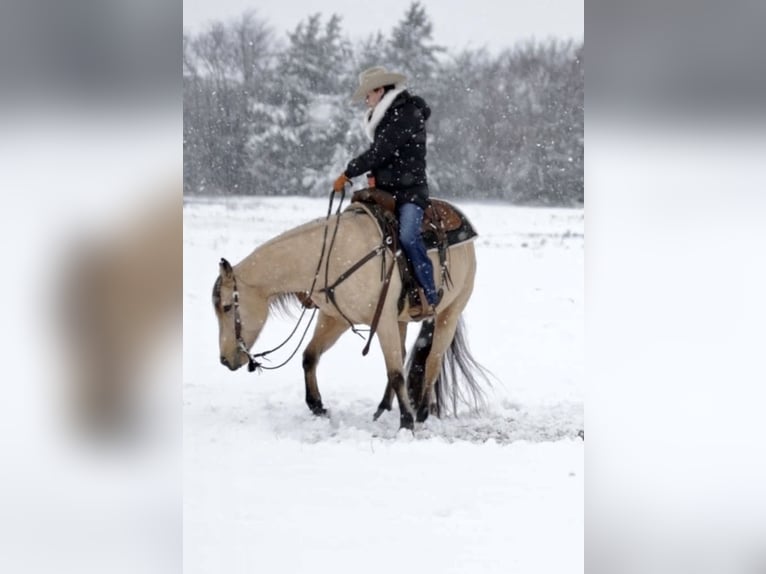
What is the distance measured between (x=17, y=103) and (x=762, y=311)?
2159 mm

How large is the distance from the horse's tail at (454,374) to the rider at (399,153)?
0.39 meters

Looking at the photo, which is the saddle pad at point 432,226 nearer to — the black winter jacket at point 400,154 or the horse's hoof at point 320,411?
the black winter jacket at point 400,154

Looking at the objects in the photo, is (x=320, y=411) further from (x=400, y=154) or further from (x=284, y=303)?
(x=400, y=154)

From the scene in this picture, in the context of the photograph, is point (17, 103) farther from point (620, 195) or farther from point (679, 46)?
point (679, 46)

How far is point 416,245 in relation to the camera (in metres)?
4.25

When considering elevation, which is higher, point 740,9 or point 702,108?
point 740,9

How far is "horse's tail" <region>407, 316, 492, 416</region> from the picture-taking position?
4434 millimetres

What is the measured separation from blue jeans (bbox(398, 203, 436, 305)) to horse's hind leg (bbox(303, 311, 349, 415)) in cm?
52

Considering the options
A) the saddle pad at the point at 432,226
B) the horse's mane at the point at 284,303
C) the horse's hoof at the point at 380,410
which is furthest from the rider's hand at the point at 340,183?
the horse's hoof at the point at 380,410

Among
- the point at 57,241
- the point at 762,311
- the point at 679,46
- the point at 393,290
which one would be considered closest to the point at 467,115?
the point at 393,290

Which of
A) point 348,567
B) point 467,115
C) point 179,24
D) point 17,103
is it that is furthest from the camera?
point 467,115

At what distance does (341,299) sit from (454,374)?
808mm

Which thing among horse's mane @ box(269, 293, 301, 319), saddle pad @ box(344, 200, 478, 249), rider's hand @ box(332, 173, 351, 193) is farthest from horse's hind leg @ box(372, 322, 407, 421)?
rider's hand @ box(332, 173, 351, 193)

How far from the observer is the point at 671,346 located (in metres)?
2.49
